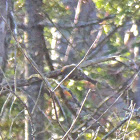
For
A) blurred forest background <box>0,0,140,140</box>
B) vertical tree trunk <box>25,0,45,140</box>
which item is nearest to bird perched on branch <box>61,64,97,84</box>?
blurred forest background <box>0,0,140,140</box>

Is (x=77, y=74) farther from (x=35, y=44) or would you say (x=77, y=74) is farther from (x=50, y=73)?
(x=35, y=44)

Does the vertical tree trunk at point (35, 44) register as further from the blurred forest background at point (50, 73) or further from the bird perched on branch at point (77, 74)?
the bird perched on branch at point (77, 74)

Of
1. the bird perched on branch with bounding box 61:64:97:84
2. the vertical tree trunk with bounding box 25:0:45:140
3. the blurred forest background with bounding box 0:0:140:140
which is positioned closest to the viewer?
the blurred forest background with bounding box 0:0:140:140

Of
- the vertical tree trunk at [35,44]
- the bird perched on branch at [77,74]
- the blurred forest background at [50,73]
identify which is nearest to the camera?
the blurred forest background at [50,73]

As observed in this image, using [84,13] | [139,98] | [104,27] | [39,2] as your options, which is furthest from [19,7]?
[139,98]

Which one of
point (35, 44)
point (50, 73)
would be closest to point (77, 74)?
point (50, 73)

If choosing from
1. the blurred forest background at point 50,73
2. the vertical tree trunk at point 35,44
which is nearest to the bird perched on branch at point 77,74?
the blurred forest background at point 50,73

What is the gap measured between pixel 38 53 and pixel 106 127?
130cm

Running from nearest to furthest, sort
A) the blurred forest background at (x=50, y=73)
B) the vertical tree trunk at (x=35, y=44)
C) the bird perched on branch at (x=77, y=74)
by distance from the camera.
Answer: the blurred forest background at (x=50, y=73), the bird perched on branch at (x=77, y=74), the vertical tree trunk at (x=35, y=44)

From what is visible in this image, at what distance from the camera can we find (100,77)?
5.41 metres

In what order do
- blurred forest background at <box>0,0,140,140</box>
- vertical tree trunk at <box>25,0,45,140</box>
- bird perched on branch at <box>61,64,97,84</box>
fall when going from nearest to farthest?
blurred forest background at <box>0,0,140,140</box> < bird perched on branch at <box>61,64,97,84</box> < vertical tree trunk at <box>25,0,45,140</box>

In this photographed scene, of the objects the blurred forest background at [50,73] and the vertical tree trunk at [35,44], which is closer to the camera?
the blurred forest background at [50,73]

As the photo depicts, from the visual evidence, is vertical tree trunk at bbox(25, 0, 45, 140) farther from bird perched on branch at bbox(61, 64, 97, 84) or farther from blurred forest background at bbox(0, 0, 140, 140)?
bird perched on branch at bbox(61, 64, 97, 84)

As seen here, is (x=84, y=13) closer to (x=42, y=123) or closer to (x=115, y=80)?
(x=115, y=80)
